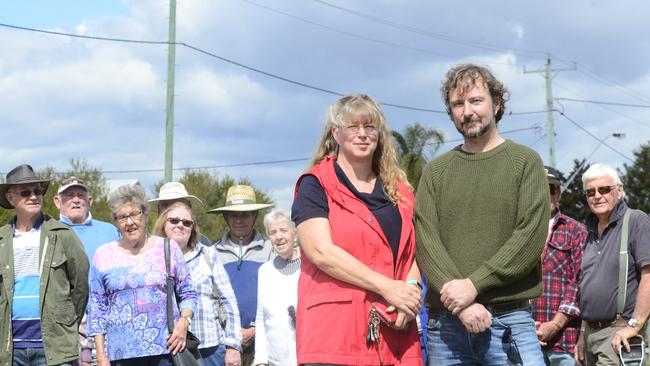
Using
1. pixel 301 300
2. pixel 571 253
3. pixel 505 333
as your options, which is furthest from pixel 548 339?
pixel 301 300

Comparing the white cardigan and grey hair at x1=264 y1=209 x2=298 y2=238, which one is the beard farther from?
grey hair at x1=264 y1=209 x2=298 y2=238

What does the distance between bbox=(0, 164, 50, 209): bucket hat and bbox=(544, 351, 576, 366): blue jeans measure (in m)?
4.07

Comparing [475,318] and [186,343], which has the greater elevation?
[475,318]

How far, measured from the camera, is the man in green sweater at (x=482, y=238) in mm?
4484

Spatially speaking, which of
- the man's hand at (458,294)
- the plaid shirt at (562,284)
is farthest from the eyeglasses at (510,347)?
the plaid shirt at (562,284)

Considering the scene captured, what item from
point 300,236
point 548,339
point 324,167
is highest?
point 324,167

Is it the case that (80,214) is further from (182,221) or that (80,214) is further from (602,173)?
(602,173)

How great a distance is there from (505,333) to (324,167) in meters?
1.23

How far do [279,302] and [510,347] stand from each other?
10.1ft

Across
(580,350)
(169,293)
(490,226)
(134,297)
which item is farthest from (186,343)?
(580,350)

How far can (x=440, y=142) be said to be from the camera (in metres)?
38.6

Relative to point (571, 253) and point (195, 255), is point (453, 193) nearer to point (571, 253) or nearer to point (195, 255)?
point (571, 253)

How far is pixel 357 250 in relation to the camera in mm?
4535

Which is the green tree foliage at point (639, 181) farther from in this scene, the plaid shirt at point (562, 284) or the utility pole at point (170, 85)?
the plaid shirt at point (562, 284)
